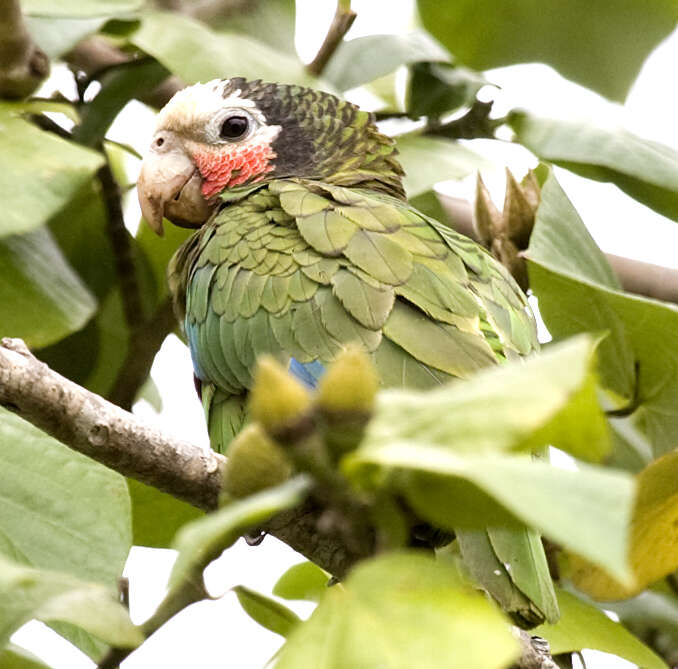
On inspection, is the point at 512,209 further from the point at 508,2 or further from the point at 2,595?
the point at 2,595

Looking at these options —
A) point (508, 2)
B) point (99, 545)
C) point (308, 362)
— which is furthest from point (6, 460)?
point (508, 2)

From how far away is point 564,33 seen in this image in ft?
4.99

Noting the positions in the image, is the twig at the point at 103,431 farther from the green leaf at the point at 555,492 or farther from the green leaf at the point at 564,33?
the green leaf at the point at 564,33

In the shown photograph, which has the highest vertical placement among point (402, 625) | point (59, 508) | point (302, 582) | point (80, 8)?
point (402, 625)

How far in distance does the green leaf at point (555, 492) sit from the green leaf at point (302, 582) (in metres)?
0.90

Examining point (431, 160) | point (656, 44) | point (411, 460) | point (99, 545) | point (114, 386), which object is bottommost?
point (114, 386)

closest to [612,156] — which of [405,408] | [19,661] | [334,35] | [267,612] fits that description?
[334,35]

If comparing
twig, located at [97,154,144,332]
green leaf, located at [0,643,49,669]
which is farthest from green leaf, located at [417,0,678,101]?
green leaf, located at [0,643,49,669]

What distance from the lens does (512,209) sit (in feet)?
4.62

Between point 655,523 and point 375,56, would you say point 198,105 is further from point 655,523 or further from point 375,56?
point 655,523

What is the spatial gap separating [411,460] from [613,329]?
2.90 feet

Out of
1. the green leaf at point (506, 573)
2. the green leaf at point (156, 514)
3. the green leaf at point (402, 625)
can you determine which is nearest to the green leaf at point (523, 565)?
the green leaf at point (506, 573)

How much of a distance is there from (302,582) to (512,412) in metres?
0.95

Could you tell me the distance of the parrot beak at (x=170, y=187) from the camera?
1567 millimetres
